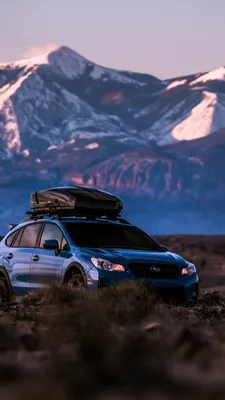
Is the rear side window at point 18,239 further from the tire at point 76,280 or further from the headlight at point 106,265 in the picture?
the headlight at point 106,265

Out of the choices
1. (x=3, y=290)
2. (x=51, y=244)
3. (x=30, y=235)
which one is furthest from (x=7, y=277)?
(x=51, y=244)

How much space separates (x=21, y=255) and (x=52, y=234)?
2.25 feet

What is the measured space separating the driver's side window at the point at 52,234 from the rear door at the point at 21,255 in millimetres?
177

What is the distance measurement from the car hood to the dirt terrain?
4.12 m

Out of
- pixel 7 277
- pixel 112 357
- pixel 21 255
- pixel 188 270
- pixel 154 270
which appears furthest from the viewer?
pixel 7 277

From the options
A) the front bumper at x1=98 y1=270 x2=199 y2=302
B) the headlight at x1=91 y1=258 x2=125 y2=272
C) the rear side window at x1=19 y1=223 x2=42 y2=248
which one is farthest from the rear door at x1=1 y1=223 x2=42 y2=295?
the front bumper at x1=98 y1=270 x2=199 y2=302

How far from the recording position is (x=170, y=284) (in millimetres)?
13891

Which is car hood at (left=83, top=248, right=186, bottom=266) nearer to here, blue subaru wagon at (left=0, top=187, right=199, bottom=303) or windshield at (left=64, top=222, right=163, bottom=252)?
blue subaru wagon at (left=0, top=187, right=199, bottom=303)

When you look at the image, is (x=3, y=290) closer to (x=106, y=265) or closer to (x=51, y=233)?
(x=51, y=233)

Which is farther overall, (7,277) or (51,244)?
(7,277)

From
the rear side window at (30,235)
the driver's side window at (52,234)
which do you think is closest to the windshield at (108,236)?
the driver's side window at (52,234)

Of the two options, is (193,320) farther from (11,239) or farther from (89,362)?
(11,239)

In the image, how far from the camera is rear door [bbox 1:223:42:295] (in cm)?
1505

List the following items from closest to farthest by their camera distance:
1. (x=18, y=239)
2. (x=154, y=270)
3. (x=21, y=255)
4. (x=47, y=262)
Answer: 1. (x=154, y=270)
2. (x=47, y=262)
3. (x=21, y=255)
4. (x=18, y=239)
